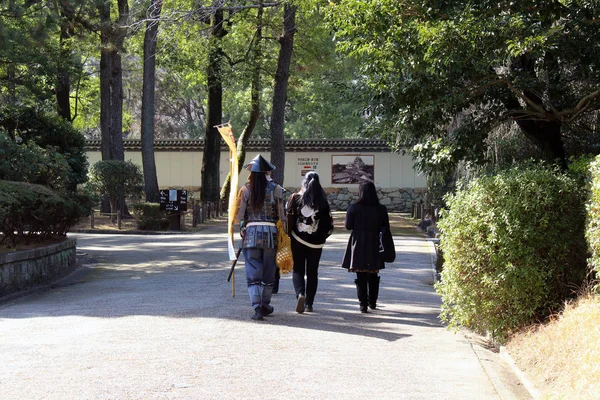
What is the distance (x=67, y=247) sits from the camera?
1492 cm

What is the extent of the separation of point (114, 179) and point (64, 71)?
6198 mm

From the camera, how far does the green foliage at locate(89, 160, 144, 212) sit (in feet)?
88.9

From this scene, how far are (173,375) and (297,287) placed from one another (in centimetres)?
340

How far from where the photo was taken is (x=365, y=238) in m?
9.47

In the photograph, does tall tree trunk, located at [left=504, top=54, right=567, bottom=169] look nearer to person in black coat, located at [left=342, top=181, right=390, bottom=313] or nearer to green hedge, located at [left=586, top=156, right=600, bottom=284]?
person in black coat, located at [left=342, top=181, right=390, bottom=313]

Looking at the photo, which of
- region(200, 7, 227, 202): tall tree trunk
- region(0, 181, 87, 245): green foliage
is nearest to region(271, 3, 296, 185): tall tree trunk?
region(200, 7, 227, 202): tall tree trunk

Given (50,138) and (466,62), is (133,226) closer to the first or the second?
(50,138)

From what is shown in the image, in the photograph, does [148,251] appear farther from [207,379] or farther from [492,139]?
[207,379]

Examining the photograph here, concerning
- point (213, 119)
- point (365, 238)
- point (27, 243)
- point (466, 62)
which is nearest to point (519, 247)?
point (365, 238)

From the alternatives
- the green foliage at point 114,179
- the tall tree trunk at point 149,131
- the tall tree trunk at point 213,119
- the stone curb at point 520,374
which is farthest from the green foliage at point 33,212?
the tall tree trunk at point 213,119

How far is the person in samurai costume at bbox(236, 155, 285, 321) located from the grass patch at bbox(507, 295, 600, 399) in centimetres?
286

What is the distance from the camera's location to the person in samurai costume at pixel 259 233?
8.80 metres

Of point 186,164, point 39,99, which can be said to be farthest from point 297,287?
point 186,164

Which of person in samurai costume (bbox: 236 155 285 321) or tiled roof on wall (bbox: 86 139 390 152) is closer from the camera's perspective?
person in samurai costume (bbox: 236 155 285 321)
